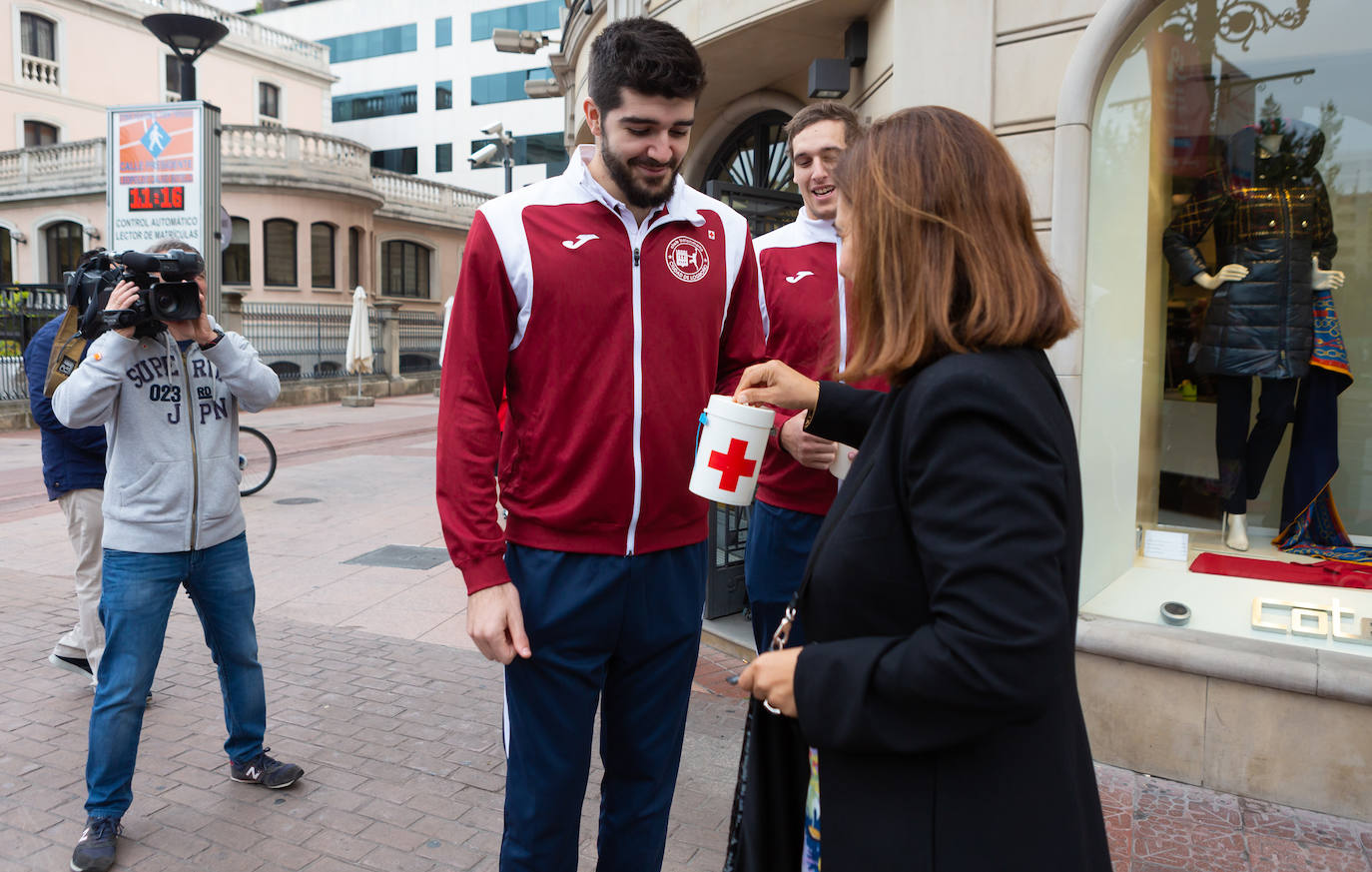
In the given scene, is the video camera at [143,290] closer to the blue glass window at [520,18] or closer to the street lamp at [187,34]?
the street lamp at [187,34]

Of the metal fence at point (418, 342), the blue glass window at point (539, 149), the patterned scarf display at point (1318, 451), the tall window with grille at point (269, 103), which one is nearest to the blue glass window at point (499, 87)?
the blue glass window at point (539, 149)

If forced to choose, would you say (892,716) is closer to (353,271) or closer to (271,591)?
(271,591)

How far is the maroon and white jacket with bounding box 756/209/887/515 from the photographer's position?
3.21 metres

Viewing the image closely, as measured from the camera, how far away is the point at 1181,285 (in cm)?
482

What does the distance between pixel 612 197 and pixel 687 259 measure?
0.23 metres

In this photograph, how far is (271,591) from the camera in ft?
21.9

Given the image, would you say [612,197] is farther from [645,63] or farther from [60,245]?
[60,245]

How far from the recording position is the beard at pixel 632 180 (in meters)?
2.30

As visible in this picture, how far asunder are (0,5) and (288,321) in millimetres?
17846

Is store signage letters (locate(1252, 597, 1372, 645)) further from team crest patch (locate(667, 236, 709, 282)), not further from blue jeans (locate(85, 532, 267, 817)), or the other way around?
blue jeans (locate(85, 532, 267, 817))

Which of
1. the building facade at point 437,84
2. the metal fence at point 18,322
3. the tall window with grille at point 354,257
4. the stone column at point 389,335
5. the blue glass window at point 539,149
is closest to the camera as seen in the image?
the metal fence at point 18,322

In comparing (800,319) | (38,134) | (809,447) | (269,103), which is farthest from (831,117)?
(269,103)

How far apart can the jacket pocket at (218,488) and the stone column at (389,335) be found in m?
22.3

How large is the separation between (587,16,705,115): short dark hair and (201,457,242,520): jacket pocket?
2216 mm
